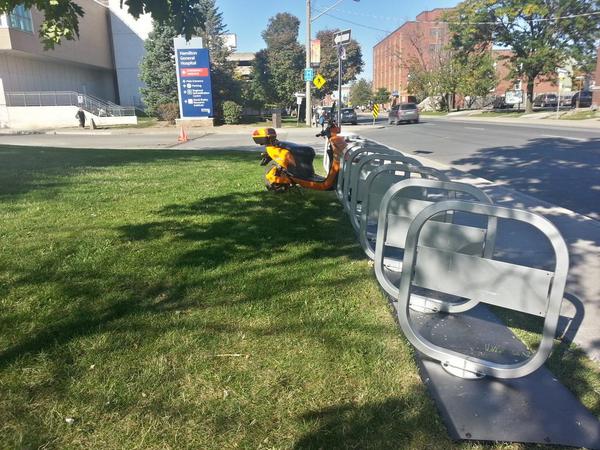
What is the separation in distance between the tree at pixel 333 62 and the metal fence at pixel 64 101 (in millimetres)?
31176

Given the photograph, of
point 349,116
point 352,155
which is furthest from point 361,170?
point 349,116

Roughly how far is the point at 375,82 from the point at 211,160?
11743 cm

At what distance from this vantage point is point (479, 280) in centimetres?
264

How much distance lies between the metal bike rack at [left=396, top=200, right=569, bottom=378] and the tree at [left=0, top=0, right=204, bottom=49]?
9.44 ft

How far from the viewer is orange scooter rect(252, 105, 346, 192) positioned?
23.3 feet

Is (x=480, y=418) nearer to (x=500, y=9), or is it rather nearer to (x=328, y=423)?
(x=328, y=423)

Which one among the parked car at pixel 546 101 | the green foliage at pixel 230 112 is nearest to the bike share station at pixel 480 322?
the green foliage at pixel 230 112

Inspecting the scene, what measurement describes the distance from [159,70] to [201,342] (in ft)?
122

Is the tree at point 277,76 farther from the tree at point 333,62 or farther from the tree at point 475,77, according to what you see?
the tree at point 475,77

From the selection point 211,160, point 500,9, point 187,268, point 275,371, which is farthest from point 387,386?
point 500,9

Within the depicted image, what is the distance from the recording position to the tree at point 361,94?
101 metres

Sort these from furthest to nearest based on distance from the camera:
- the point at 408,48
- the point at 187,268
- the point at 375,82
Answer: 1. the point at 375,82
2. the point at 408,48
3. the point at 187,268

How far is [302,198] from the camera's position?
734 cm

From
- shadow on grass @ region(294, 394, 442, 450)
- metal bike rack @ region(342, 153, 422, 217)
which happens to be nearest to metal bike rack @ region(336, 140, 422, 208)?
metal bike rack @ region(342, 153, 422, 217)
